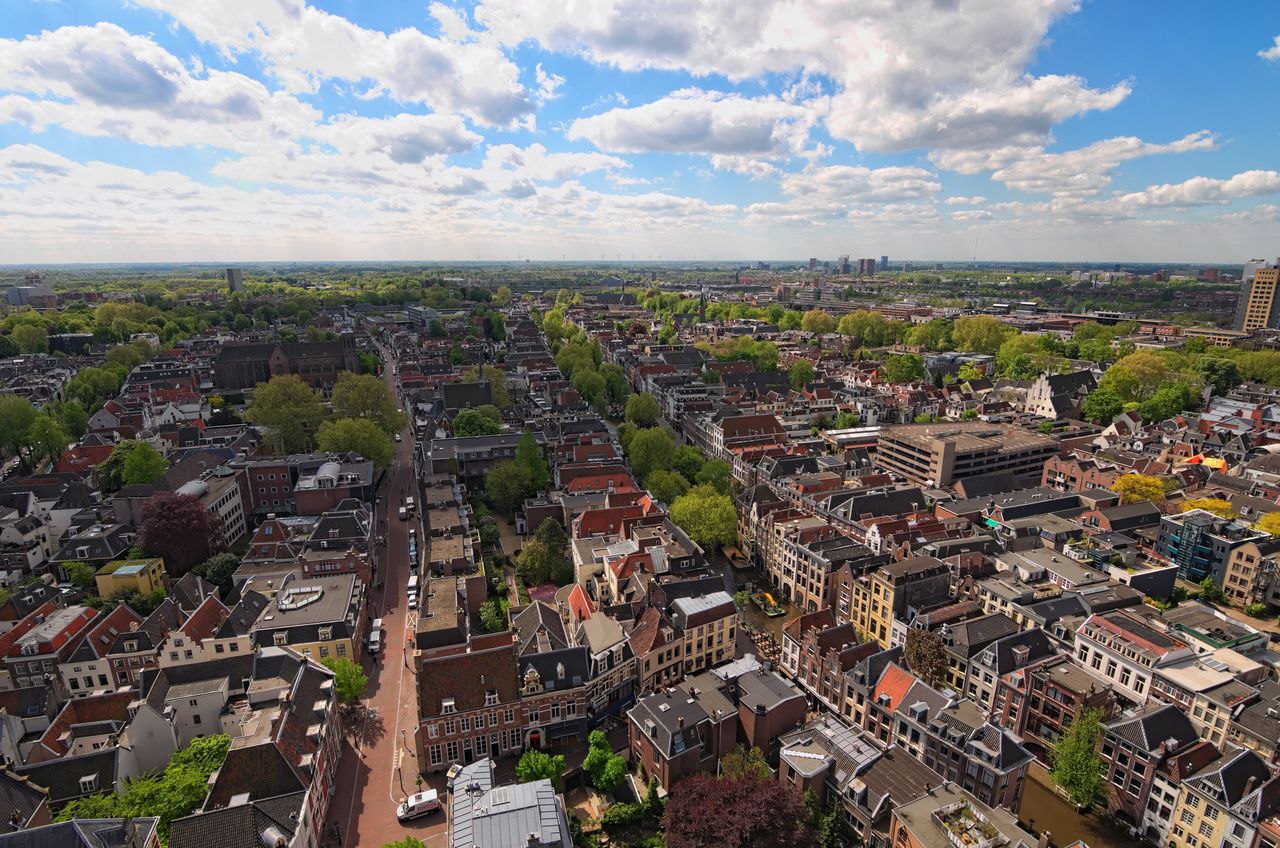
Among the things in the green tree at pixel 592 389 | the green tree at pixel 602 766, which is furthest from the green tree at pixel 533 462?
the green tree at pixel 602 766

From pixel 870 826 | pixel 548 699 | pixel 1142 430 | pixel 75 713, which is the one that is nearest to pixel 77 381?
pixel 75 713

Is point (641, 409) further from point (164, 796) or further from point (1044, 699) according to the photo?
point (164, 796)

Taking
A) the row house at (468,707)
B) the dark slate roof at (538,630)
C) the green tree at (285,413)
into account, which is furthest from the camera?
the green tree at (285,413)

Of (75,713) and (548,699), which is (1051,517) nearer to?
(548,699)

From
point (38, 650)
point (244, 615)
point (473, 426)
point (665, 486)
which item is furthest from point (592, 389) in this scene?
point (38, 650)

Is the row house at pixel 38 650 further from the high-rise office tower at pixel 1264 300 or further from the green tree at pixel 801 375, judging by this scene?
the high-rise office tower at pixel 1264 300
